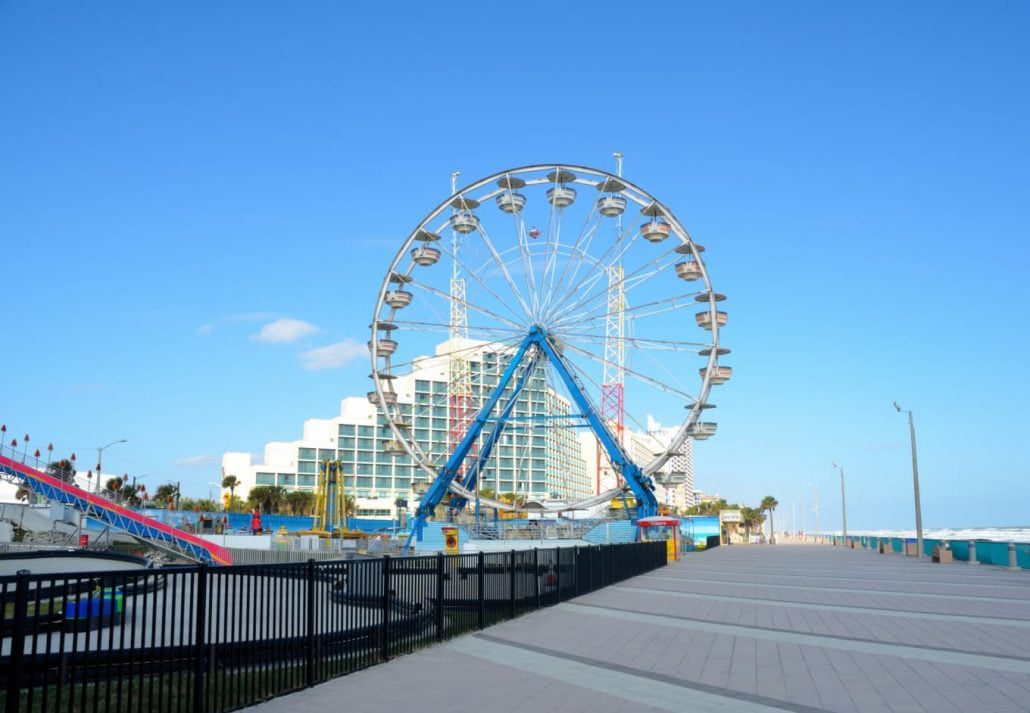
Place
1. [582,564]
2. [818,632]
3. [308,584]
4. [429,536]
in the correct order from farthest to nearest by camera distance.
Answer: [429,536] → [582,564] → [818,632] → [308,584]

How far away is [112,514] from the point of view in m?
44.8

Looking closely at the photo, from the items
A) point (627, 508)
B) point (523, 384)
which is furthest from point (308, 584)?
point (627, 508)

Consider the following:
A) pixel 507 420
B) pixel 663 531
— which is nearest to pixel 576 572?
pixel 663 531

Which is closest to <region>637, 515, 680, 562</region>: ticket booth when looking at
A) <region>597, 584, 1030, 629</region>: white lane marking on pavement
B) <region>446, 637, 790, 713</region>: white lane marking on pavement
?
<region>597, 584, 1030, 629</region>: white lane marking on pavement

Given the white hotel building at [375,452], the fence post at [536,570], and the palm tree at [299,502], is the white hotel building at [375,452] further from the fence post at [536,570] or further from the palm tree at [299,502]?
the fence post at [536,570]

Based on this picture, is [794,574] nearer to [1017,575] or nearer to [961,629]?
[1017,575]

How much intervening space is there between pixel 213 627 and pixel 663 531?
132ft

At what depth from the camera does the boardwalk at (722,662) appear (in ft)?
30.2

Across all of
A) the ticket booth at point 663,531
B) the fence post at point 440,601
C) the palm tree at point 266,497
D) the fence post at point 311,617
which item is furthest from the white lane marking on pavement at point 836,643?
the palm tree at point 266,497

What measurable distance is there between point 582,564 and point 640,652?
971cm

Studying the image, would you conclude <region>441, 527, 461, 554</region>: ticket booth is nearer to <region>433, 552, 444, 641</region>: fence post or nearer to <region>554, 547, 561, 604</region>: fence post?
<region>554, 547, 561, 604</region>: fence post

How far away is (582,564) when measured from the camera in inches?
874

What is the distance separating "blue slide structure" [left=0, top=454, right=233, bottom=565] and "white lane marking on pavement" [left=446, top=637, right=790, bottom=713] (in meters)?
33.7

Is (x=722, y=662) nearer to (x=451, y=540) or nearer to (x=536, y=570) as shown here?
(x=536, y=570)
